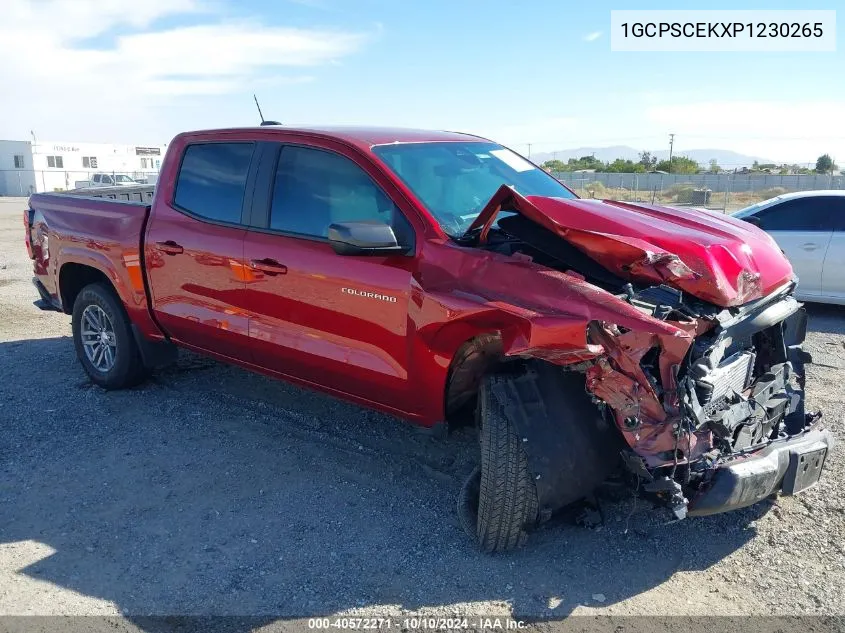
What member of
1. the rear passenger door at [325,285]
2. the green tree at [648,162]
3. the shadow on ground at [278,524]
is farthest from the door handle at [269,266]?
the green tree at [648,162]

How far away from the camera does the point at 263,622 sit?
302 centimetres

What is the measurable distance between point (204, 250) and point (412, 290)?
→ 1743 millimetres

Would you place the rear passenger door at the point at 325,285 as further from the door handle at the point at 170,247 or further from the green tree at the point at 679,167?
the green tree at the point at 679,167

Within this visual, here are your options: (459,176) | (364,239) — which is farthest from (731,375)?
(459,176)

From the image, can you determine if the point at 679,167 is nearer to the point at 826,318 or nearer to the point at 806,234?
the point at 806,234

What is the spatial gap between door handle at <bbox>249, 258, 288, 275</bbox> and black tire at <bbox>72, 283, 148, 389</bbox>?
5.73 ft

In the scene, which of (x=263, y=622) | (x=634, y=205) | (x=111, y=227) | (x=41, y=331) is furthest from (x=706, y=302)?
(x=41, y=331)

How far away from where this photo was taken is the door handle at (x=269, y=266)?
4242 mm

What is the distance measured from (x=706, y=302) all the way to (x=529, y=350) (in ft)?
2.81

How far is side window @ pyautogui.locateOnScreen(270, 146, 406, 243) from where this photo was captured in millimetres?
3957

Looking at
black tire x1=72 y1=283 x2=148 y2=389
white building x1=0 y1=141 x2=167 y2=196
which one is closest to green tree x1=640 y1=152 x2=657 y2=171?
white building x1=0 y1=141 x2=167 y2=196

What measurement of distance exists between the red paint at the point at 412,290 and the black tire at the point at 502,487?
39 cm

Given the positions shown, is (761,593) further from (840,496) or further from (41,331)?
(41,331)

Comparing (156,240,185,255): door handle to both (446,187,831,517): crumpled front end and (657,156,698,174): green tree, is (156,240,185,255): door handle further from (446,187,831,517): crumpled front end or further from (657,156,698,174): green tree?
(657,156,698,174): green tree
